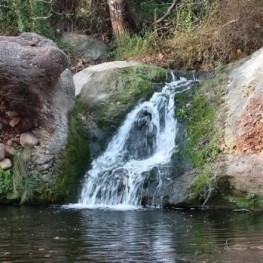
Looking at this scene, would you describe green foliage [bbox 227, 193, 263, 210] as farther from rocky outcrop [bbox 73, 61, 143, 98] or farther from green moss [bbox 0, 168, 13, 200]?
rocky outcrop [bbox 73, 61, 143, 98]

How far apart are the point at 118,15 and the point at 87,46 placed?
53.1 inches

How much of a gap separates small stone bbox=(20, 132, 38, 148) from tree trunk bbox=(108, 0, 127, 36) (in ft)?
25.5

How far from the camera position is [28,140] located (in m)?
12.5

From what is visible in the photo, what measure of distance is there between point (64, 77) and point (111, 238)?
21.4ft

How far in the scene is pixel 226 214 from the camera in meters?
10.3

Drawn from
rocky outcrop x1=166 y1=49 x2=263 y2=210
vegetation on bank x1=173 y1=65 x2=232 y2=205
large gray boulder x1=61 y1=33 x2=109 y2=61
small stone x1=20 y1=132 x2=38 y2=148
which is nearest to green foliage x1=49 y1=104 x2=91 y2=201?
small stone x1=20 y1=132 x2=38 y2=148

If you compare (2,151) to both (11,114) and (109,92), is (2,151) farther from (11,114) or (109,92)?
(109,92)

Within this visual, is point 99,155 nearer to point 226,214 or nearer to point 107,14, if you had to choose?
point 226,214

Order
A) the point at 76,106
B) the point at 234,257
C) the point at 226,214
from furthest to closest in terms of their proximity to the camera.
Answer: the point at 76,106, the point at 226,214, the point at 234,257

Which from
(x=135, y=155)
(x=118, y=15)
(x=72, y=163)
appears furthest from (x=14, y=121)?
A: (x=118, y=15)

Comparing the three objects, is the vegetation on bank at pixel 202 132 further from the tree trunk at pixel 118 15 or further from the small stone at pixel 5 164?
the tree trunk at pixel 118 15

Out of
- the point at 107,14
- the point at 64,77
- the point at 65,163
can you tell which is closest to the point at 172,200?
the point at 65,163

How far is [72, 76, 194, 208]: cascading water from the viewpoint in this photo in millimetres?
11781

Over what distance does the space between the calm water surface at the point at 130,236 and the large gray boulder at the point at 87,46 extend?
9.39 meters
